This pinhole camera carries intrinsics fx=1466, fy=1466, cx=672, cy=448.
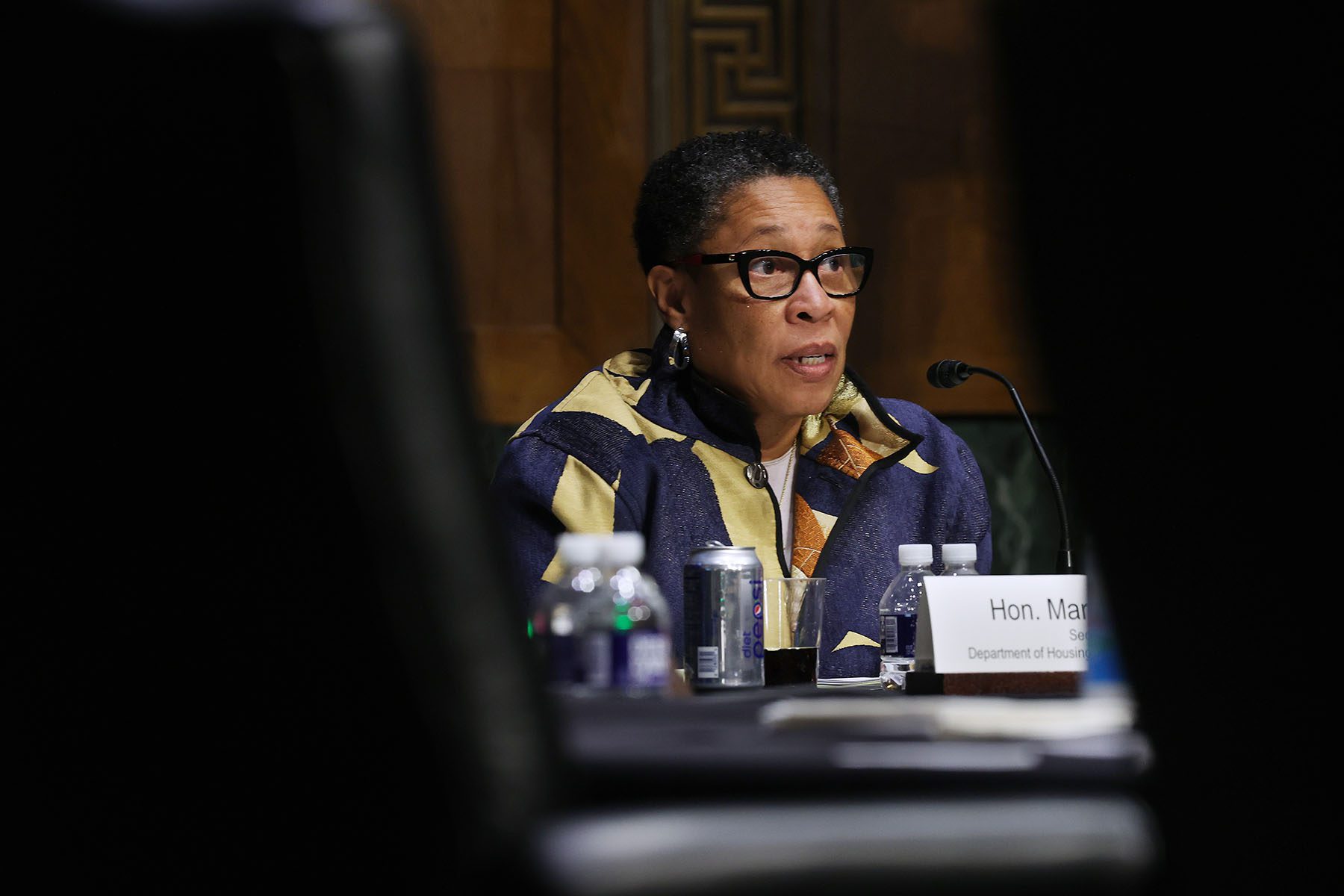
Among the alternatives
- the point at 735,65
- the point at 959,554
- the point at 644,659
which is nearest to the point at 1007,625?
the point at 959,554

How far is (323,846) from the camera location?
0.55 metres

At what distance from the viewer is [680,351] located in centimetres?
246

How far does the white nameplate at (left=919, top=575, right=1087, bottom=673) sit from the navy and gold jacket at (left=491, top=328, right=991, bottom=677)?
73 centimetres

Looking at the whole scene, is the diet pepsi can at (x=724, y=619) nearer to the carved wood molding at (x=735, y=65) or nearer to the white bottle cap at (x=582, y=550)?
the white bottle cap at (x=582, y=550)

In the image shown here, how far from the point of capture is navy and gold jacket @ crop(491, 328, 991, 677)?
2.16 metres

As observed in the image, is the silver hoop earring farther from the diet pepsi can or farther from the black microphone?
the diet pepsi can

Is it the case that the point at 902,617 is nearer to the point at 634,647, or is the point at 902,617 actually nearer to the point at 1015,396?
the point at 1015,396

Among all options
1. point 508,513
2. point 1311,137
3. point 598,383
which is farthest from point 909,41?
point 1311,137

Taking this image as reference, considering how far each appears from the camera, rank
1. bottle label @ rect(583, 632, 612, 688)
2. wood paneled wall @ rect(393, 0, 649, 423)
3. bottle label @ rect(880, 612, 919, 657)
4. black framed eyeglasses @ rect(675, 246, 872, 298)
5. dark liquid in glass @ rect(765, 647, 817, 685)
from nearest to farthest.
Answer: bottle label @ rect(583, 632, 612, 688), dark liquid in glass @ rect(765, 647, 817, 685), bottle label @ rect(880, 612, 919, 657), black framed eyeglasses @ rect(675, 246, 872, 298), wood paneled wall @ rect(393, 0, 649, 423)

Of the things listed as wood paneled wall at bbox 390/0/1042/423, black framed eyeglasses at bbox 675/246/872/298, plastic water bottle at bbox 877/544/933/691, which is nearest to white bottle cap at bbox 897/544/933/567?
plastic water bottle at bbox 877/544/933/691

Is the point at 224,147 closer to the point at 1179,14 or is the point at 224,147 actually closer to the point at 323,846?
the point at 323,846

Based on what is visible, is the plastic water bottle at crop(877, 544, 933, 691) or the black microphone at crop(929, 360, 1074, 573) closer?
the plastic water bottle at crop(877, 544, 933, 691)

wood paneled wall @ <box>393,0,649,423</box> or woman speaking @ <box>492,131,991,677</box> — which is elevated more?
wood paneled wall @ <box>393,0,649,423</box>

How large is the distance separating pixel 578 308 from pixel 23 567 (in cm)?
312
